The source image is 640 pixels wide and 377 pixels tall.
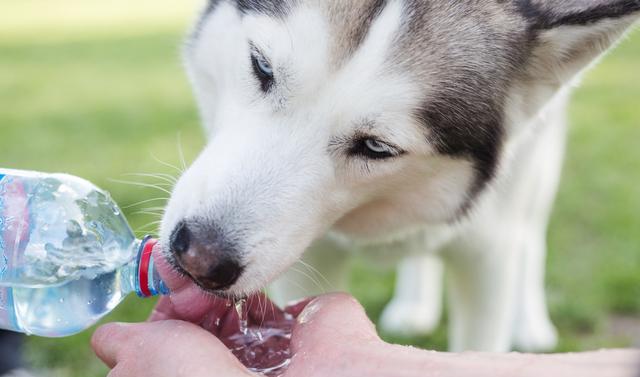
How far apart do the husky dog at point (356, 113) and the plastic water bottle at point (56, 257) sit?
0.31 meters

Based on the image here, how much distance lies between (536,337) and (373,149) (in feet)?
6.41

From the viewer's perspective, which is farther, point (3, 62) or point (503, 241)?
point (3, 62)

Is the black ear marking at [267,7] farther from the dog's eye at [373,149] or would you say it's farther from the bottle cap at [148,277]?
the bottle cap at [148,277]

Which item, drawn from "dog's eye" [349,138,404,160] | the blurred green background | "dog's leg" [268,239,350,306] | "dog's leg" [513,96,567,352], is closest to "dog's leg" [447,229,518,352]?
"dog's leg" [513,96,567,352]

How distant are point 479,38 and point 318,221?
62 centimetres

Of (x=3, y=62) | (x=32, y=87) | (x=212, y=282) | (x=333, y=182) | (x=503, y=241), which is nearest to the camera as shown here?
(x=212, y=282)

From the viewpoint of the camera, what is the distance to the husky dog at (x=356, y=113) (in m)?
1.85

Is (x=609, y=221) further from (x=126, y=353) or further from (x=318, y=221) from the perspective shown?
Result: (x=126, y=353)

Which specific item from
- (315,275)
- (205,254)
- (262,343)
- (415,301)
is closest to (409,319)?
(415,301)

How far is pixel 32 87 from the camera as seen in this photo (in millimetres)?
6785

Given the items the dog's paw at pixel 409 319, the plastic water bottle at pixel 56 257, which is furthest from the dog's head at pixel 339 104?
the dog's paw at pixel 409 319

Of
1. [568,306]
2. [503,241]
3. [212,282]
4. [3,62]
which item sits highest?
[212,282]

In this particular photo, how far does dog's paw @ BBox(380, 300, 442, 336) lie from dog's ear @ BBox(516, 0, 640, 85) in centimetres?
163

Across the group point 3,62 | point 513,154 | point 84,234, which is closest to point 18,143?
point 3,62
